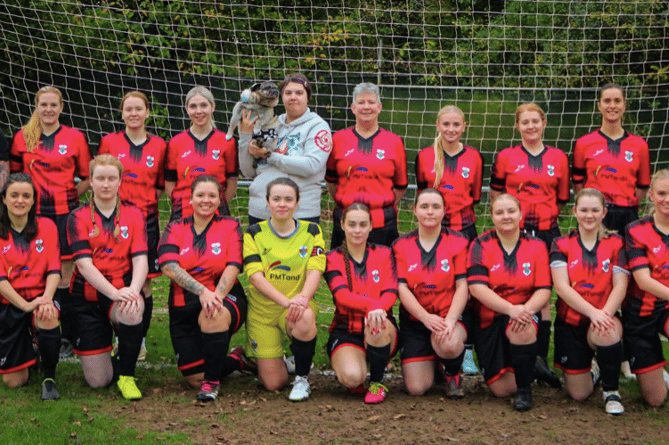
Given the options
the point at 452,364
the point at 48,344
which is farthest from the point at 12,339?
the point at 452,364

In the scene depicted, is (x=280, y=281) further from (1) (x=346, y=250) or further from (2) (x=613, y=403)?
(2) (x=613, y=403)

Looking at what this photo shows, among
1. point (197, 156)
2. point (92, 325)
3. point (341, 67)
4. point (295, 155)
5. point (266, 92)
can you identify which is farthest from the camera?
point (341, 67)

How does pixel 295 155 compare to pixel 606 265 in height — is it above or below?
above

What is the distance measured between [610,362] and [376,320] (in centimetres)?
134

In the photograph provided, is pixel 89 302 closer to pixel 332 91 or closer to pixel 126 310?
pixel 126 310

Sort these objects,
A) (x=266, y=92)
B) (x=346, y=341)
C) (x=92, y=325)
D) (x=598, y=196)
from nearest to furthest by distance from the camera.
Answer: (x=598, y=196) → (x=346, y=341) → (x=92, y=325) → (x=266, y=92)

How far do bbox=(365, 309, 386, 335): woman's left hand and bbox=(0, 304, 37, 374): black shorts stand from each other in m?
2.04

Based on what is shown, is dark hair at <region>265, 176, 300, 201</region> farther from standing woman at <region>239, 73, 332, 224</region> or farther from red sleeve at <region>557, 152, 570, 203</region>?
red sleeve at <region>557, 152, 570, 203</region>

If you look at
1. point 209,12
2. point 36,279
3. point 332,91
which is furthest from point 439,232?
point 209,12

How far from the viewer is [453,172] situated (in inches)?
214

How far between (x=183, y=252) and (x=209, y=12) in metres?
5.51

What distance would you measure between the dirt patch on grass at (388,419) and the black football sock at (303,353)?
0.17m

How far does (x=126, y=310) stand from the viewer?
4789 mm

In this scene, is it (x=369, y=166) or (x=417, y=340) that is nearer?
(x=417, y=340)
